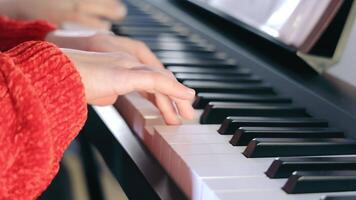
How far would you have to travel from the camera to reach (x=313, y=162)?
0.67m

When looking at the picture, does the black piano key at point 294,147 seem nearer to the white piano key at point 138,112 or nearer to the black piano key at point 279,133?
the black piano key at point 279,133

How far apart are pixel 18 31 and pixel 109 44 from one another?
22cm

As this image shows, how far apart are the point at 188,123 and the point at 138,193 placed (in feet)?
0.38

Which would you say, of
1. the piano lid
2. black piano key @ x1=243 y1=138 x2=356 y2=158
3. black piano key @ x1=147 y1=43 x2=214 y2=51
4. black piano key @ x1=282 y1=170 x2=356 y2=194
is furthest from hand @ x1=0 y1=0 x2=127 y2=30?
black piano key @ x1=282 y1=170 x2=356 y2=194

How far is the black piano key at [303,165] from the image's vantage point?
650 mm

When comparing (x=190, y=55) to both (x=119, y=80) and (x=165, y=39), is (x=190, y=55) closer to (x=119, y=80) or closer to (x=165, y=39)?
(x=165, y=39)

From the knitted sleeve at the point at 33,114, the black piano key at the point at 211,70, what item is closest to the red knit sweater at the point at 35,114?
the knitted sleeve at the point at 33,114

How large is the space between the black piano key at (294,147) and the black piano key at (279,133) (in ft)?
0.07

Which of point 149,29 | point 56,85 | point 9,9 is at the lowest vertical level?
point 9,9

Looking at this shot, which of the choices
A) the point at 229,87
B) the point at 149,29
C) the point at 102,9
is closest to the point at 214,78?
the point at 229,87

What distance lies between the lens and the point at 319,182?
621mm

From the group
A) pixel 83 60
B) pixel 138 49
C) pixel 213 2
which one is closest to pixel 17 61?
pixel 83 60

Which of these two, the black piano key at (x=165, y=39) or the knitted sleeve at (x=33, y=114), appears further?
the black piano key at (x=165, y=39)

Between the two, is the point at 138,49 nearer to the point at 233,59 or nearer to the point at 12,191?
the point at 233,59
